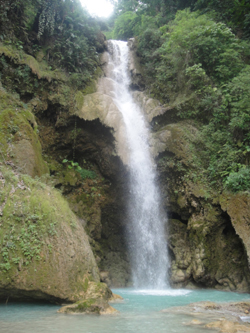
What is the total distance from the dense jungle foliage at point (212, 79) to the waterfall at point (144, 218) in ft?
7.94

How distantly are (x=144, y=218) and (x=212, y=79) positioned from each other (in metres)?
8.12

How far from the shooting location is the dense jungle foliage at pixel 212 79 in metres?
10.8

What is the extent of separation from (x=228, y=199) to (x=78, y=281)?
20.9ft

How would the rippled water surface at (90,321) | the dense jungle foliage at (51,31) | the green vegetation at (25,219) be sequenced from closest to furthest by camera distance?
1. the rippled water surface at (90,321)
2. the green vegetation at (25,219)
3. the dense jungle foliage at (51,31)

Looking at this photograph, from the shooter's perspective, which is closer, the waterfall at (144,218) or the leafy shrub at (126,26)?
the waterfall at (144,218)

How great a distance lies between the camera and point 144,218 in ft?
37.7

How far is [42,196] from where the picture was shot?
7.04 meters

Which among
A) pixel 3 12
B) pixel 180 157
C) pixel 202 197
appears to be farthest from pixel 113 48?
pixel 202 197

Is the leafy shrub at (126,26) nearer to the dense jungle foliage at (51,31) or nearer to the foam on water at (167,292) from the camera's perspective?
the dense jungle foliage at (51,31)

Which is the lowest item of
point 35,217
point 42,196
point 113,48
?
point 35,217

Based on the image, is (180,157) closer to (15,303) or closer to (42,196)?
(42,196)

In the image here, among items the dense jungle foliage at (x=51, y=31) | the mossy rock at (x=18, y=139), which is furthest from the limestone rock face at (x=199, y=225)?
the dense jungle foliage at (x=51, y=31)

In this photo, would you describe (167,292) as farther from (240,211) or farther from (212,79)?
(212,79)

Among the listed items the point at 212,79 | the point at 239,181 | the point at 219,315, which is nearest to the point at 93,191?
the point at 239,181
